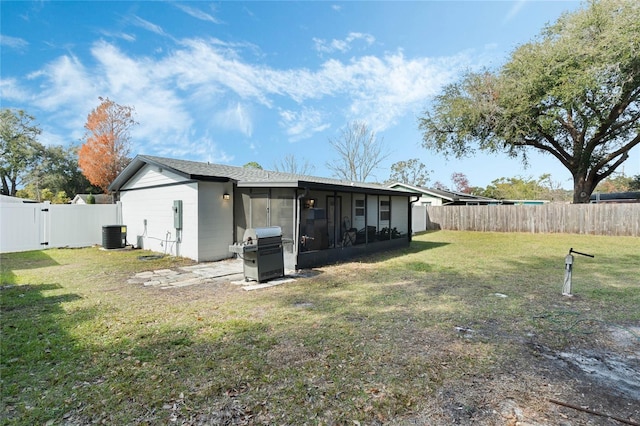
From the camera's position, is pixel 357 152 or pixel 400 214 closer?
pixel 400 214

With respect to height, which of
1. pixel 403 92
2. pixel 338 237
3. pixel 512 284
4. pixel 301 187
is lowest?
pixel 512 284

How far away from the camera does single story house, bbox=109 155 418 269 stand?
7.50m

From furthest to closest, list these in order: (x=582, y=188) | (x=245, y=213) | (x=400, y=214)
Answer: (x=582, y=188), (x=400, y=214), (x=245, y=213)

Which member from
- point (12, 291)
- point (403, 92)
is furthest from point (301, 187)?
point (403, 92)

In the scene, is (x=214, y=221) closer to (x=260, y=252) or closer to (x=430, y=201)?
(x=260, y=252)

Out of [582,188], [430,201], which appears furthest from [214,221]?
[582,188]

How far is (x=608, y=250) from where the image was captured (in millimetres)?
10500

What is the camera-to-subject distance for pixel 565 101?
14500 mm

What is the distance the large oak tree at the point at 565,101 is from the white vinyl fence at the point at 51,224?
59.6ft

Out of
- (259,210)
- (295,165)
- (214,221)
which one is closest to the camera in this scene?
(259,210)

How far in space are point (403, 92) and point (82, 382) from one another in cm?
2073

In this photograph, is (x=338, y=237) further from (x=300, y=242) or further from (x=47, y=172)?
(x=47, y=172)

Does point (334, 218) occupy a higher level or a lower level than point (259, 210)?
lower

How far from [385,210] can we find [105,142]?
79.3 feet
